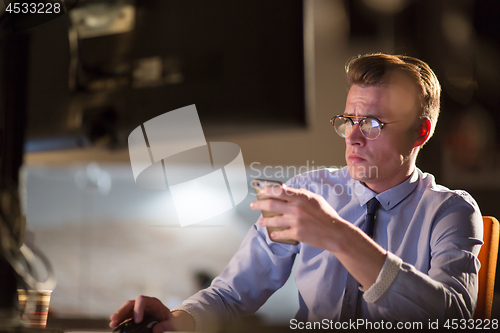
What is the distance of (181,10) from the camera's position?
1383mm

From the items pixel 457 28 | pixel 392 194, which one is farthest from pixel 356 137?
pixel 457 28

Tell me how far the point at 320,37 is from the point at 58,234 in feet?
3.94

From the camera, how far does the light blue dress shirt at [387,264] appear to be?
0.78m

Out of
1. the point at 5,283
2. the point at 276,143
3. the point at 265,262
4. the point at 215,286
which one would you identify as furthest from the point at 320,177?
the point at 5,283

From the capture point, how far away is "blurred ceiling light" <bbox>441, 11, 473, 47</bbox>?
121 centimetres

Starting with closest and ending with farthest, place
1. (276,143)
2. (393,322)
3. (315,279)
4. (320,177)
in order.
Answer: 1. (393,322)
2. (315,279)
3. (320,177)
4. (276,143)

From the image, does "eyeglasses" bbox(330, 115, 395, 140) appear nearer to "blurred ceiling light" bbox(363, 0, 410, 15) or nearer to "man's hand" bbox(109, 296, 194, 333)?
"blurred ceiling light" bbox(363, 0, 410, 15)

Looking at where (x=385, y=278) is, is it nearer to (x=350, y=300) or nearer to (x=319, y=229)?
(x=319, y=229)

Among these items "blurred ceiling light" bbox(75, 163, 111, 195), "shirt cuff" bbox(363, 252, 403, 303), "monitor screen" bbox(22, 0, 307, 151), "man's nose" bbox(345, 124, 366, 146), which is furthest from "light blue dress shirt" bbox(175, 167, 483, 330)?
"blurred ceiling light" bbox(75, 163, 111, 195)

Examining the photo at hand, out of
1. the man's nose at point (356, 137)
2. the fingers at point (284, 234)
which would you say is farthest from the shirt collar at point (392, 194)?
the fingers at point (284, 234)

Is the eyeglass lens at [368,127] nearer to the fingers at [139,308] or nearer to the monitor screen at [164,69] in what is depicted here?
the monitor screen at [164,69]

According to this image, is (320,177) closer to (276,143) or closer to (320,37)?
(276,143)

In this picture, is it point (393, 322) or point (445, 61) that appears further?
point (445, 61)

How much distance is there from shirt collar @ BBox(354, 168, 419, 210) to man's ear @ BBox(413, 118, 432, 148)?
100 millimetres
